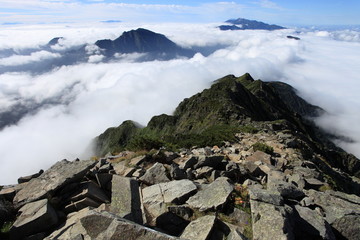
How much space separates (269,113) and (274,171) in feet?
384

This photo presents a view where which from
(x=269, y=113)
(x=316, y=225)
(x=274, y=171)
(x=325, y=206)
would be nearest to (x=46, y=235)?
(x=316, y=225)

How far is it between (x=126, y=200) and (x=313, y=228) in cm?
591

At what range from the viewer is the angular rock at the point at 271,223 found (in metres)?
7.04

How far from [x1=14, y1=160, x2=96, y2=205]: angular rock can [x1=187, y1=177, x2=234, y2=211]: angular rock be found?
189 inches

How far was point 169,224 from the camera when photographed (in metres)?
8.44

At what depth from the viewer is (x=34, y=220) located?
8336 mm

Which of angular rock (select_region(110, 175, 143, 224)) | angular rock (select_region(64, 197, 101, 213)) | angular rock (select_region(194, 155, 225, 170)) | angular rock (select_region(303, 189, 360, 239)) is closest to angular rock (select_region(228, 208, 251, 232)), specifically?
angular rock (select_region(303, 189, 360, 239))

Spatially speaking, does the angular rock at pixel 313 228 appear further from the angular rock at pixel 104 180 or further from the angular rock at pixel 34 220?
the angular rock at pixel 34 220

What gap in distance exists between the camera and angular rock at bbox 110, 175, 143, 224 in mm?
8141

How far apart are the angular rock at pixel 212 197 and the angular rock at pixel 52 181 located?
A: 4.80 meters

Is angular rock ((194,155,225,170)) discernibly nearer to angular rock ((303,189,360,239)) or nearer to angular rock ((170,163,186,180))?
angular rock ((170,163,186,180))

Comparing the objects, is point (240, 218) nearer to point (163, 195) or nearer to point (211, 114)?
point (163, 195)

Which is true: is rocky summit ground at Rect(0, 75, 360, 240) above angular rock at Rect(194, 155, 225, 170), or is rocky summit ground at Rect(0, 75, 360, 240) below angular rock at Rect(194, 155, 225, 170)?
above

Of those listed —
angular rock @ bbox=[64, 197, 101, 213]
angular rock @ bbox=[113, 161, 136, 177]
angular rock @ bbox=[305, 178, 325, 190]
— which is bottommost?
angular rock @ bbox=[305, 178, 325, 190]
